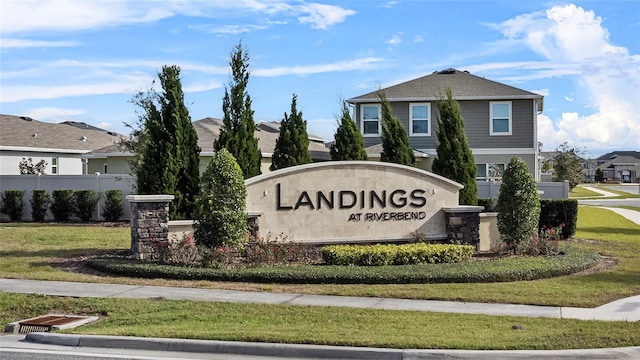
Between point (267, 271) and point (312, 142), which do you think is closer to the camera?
point (267, 271)

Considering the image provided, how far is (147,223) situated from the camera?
15727mm

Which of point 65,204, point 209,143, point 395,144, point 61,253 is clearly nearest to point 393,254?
point 395,144

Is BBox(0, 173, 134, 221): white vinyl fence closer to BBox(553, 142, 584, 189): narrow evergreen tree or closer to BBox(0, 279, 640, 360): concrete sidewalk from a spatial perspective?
BBox(0, 279, 640, 360): concrete sidewalk

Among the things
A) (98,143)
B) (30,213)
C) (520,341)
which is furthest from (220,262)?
(98,143)

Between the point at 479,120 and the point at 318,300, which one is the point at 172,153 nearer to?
the point at 318,300

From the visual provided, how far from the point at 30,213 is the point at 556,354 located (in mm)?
24778

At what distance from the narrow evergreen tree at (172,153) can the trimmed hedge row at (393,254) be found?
175 inches

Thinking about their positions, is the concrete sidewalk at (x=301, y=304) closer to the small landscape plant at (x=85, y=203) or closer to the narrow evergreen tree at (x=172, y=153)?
the narrow evergreen tree at (x=172, y=153)

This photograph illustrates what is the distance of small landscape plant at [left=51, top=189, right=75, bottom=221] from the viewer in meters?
27.1

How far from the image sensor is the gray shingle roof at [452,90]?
104ft

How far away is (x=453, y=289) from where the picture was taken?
41.0ft

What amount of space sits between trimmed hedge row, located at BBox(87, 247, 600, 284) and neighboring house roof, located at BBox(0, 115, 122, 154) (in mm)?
26639

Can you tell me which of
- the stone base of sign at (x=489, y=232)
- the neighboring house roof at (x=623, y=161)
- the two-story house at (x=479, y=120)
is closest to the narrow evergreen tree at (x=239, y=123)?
the stone base of sign at (x=489, y=232)

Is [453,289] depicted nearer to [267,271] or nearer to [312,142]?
[267,271]
